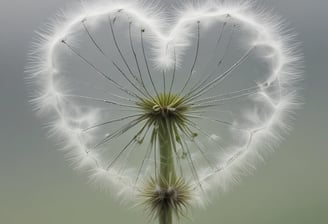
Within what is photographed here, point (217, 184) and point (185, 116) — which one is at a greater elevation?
point (185, 116)

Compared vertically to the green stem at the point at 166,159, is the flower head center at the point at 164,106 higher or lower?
higher

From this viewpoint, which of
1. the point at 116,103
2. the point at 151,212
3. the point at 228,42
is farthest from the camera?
the point at 228,42

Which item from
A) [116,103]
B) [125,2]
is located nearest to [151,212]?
[116,103]

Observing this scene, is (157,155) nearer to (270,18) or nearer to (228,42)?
(228,42)

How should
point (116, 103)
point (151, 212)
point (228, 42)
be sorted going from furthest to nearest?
point (228, 42) → point (116, 103) → point (151, 212)

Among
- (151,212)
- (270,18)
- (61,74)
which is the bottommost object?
(151,212)

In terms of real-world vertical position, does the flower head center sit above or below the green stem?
above

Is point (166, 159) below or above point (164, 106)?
below

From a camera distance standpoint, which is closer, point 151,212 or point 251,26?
point 151,212
